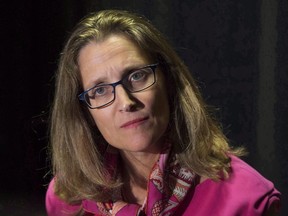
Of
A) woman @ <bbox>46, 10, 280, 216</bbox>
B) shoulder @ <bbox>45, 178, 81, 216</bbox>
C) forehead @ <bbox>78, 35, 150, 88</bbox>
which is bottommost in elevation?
shoulder @ <bbox>45, 178, 81, 216</bbox>

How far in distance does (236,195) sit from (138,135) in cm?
29

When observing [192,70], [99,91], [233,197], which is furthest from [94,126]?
[192,70]

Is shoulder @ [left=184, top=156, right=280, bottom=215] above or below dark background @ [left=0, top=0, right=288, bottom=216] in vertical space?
below

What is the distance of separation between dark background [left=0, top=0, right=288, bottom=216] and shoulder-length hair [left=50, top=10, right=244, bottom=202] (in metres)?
0.40

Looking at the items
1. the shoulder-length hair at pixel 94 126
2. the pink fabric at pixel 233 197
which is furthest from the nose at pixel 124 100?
the pink fabric at pixel 233 197

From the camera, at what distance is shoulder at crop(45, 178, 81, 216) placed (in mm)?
1369

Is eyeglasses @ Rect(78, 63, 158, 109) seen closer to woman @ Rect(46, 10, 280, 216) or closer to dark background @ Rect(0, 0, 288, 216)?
woman @ Rect(46, 10, 280, 216)

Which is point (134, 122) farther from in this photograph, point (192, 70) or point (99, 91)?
point (192, 70)

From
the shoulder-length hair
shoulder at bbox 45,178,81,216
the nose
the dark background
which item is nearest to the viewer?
the nose

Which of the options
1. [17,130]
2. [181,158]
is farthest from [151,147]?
[17,130]

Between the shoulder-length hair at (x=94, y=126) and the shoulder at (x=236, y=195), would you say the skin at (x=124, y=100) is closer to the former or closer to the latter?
the shoulder-length hair at (x=94, y=126)

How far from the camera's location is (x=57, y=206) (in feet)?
4.63

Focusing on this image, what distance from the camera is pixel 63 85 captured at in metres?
1.23

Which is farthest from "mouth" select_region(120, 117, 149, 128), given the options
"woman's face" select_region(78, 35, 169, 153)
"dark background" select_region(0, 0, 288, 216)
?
"dark background" select_region(0, 0, 288, 216)
